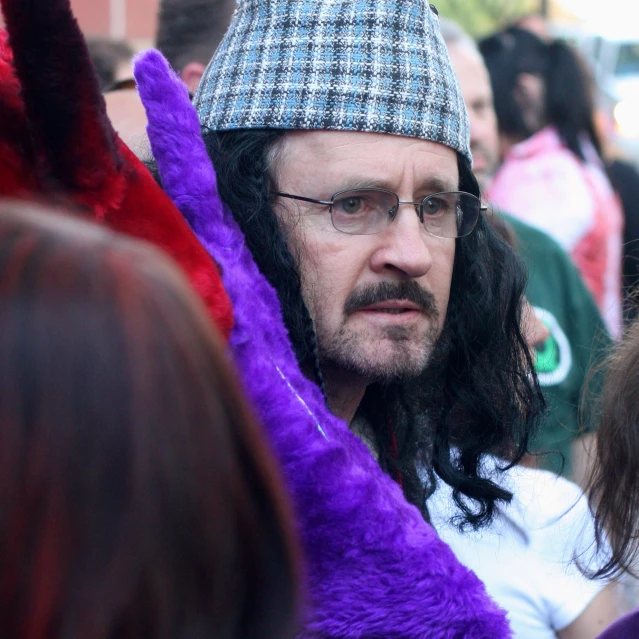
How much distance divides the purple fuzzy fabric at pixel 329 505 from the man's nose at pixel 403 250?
41 cm

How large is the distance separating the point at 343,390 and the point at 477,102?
1.98 meters

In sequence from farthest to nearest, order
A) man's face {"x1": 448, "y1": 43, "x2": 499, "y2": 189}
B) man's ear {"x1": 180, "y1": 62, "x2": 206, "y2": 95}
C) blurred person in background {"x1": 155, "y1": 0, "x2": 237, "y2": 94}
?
1. man's face {"x1": 448, "y1": 43, "x2": 499, "y2": 189}
2. blurred person in background {"x1": 155, "y1": 0, "x2": 237, "y2": 94}
3. man's ear {"x1": 180, "y1": 62, "x2": 206, "y2": 95}

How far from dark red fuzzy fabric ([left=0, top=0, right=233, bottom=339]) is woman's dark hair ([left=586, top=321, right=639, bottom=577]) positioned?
86cm

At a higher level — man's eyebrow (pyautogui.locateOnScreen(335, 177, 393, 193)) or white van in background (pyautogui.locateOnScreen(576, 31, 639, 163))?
man's eyebrow (pyautogui.locateOnScreen(335, 177, 393, 193))

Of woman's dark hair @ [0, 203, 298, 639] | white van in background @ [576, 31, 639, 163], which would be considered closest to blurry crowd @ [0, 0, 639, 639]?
woman's dark hair @ [0, 203, 298, 639]

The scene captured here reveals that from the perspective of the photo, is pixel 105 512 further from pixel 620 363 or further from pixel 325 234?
pixel 620 363

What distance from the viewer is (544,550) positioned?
2.09m

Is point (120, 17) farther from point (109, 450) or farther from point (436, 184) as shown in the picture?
point (109, 450)

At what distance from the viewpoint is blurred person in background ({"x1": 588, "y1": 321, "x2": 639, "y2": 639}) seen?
72.1 inches

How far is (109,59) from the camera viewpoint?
12.8ft

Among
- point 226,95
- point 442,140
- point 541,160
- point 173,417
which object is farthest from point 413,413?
point 541,160

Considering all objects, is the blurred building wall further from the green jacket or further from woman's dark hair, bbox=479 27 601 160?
the green jacket

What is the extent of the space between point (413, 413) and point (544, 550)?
0.40 meters

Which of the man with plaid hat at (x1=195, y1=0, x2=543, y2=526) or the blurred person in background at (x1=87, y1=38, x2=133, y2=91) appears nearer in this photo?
the man with plaid hat at (x1=195, y1=0, x2=543, y2=526)
